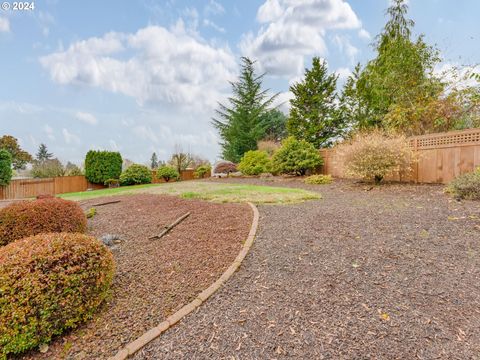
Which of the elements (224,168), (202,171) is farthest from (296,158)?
(202,171)

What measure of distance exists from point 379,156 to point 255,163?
7396 millimetres

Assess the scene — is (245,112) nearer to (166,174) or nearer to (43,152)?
(166,174)

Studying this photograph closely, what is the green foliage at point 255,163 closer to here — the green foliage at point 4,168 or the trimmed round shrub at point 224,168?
the trimmed round shrub at point 224,168

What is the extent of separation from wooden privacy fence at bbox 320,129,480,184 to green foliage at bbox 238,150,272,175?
668 cm

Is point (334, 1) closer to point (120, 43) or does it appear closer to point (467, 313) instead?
point (120, 43)

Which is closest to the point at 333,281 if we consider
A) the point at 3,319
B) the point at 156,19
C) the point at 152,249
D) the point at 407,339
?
the point at 407,339

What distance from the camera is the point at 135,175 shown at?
14227 millimetres

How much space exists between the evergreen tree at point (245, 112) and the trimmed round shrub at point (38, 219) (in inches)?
667

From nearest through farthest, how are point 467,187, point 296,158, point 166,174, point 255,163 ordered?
point 467,187
point 296,158
point 255,163
point 166,174

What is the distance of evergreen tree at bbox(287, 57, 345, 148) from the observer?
687 inches

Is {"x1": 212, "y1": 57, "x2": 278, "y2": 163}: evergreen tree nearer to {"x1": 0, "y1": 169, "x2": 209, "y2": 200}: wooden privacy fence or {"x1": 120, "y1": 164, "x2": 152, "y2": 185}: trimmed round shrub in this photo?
{"x1": 120, "y1": 164, "x2": 152, "y2": 185}: trimmed round shrub

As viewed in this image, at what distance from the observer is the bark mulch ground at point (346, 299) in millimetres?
1668

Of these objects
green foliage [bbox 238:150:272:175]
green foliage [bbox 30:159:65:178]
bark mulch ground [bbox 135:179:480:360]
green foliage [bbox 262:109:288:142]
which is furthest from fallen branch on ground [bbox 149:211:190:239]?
green foliage [bbox 262:109:288:142]

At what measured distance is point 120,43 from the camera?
770 cm
